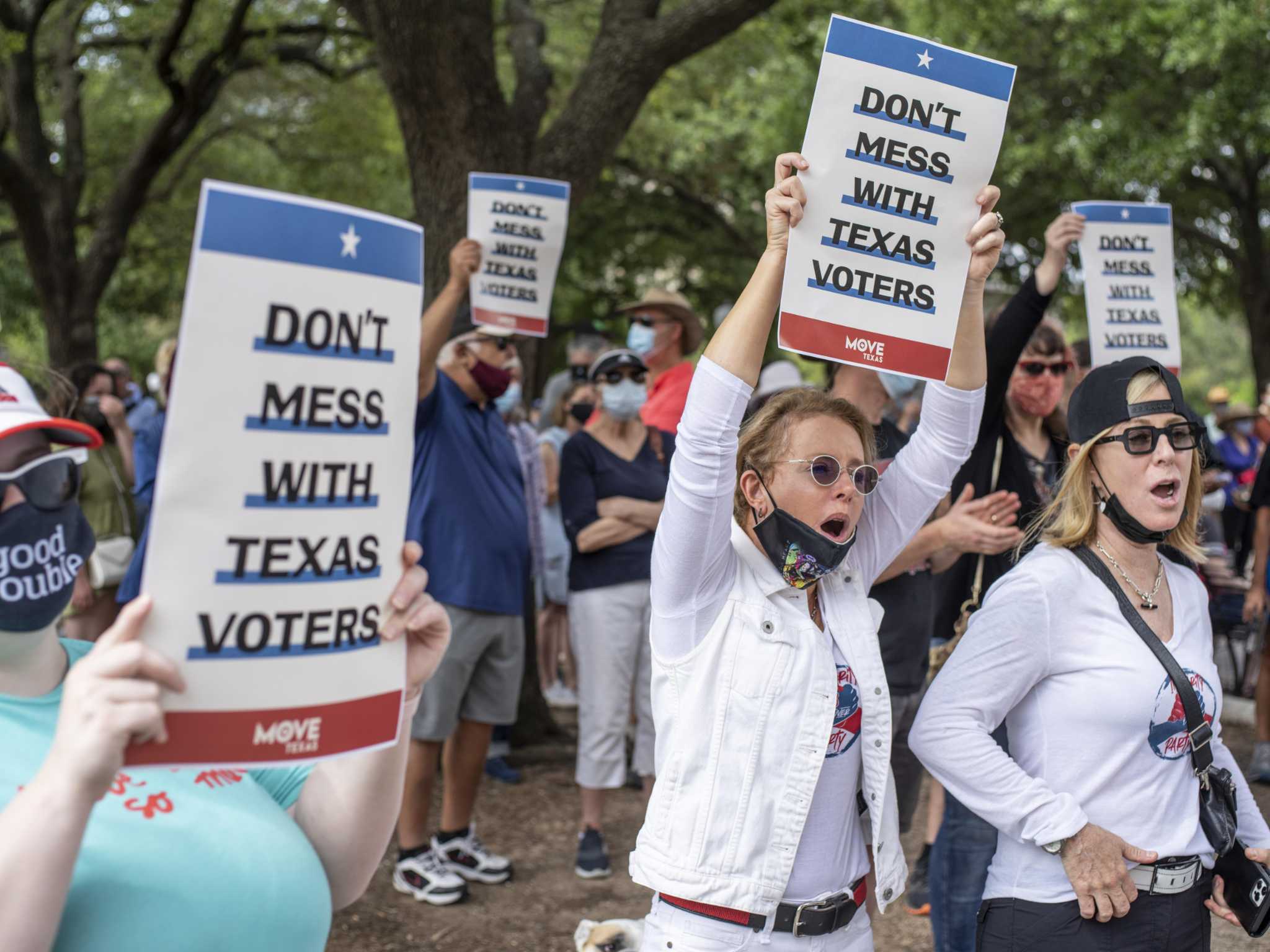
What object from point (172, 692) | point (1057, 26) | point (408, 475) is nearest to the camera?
point (172, 692)

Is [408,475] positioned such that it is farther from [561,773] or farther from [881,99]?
[561,773]

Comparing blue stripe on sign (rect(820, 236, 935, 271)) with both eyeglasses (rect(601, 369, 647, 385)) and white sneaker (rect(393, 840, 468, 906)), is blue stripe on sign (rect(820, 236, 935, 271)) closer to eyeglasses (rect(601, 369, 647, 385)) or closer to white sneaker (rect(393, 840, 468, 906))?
eyeglasses (rect(601, 369, 647, 385))

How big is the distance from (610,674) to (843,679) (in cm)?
313

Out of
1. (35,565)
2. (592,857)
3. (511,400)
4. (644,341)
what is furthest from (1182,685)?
(511,400)

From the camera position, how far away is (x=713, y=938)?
2408 millimetres

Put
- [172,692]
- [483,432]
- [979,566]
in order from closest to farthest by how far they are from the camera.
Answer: [172,692], [979,566], [483,432]

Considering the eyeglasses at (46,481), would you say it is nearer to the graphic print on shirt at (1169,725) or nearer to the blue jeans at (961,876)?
the graphic print on shirt at (1169,725)

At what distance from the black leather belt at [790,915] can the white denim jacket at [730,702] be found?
0.03 meters

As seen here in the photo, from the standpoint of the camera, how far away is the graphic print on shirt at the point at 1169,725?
261 cm

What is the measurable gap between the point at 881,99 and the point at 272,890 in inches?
78.2

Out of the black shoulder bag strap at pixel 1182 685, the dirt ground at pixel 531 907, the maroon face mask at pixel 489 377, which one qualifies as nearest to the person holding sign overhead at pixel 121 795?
the black shoulder bag strap at pixel 1182 685

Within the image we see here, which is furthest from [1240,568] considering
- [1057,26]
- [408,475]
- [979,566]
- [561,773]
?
[408,475]

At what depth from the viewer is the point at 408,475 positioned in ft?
5.80

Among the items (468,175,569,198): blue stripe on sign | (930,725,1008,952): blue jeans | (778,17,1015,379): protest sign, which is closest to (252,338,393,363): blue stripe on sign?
(778,17,1015,379): protest sign
